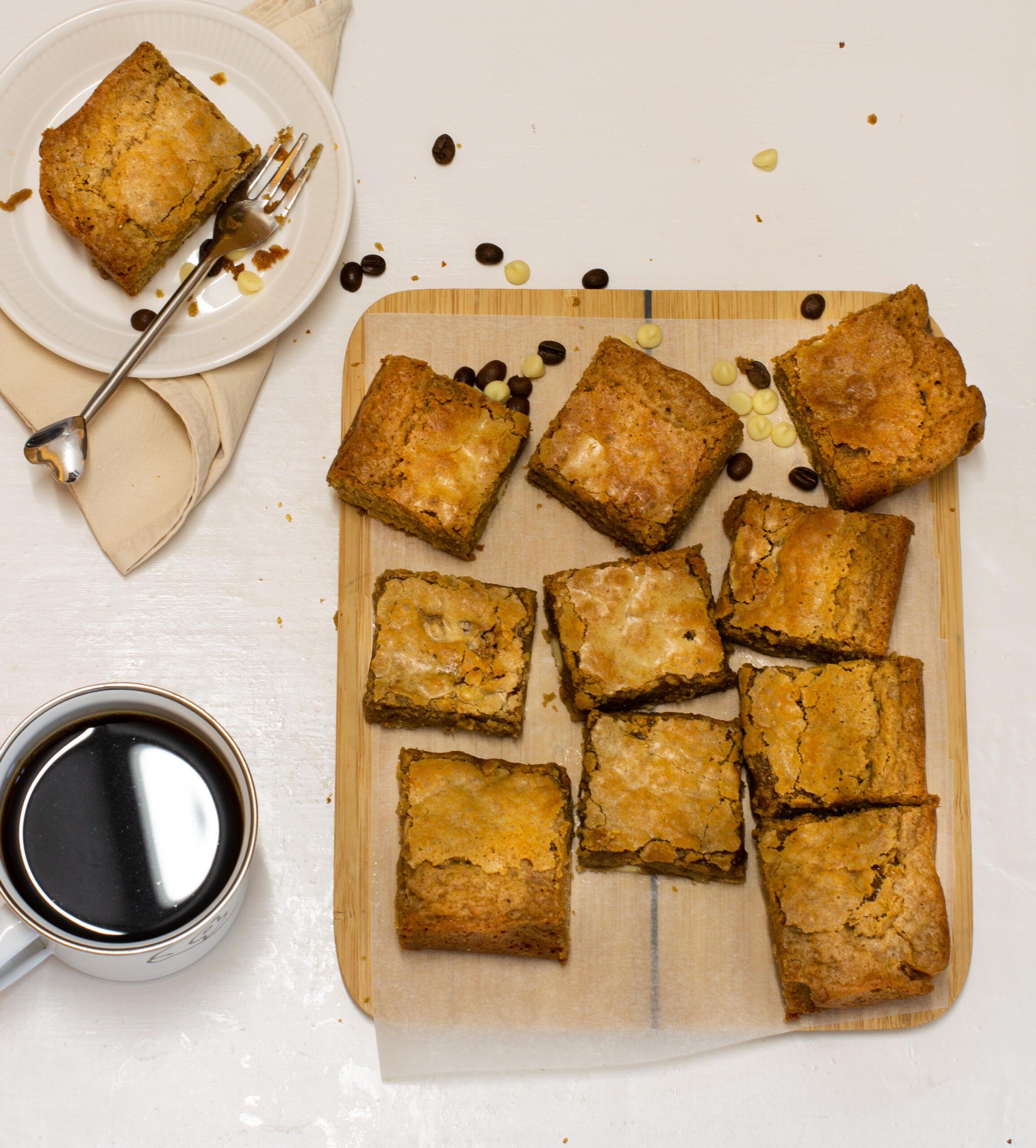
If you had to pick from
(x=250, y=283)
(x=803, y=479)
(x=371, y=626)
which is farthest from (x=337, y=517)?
(x=803, y=479)

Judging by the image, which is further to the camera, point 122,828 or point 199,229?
point 199,229

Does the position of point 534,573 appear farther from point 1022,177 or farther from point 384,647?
point 1022,177

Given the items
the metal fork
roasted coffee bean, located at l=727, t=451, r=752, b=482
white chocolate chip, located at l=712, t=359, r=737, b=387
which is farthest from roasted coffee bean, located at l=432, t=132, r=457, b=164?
roasted coffee bean, located at l=727, t=451, r=752, b=482

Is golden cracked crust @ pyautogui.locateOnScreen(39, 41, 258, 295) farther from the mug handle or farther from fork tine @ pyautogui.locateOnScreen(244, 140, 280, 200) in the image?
the mug handle

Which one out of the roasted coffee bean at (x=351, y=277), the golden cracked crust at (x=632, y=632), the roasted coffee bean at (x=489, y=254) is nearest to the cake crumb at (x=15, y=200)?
the roasted coffee bean at (x=351, y=277)

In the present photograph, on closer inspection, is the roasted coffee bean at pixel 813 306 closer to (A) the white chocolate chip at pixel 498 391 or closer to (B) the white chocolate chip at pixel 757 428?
(B) the white chocolate chip at pixel 757 428

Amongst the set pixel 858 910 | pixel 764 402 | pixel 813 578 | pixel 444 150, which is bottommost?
pixel 858 910

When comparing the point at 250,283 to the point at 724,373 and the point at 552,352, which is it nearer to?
the point at 552,352
